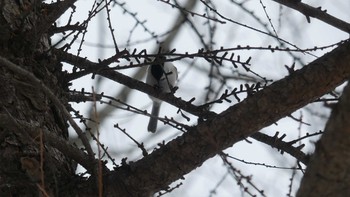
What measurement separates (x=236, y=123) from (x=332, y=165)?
61 centimetres

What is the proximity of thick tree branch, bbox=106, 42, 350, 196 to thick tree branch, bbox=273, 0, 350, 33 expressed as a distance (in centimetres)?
16

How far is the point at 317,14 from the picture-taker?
1.96m

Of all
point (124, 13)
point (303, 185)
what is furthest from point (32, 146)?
point (124, 13)

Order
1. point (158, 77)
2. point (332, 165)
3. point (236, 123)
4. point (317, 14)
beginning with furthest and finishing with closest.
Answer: point (158, 77) → point (317, 14) → point (236, 123) → point (332, 165)

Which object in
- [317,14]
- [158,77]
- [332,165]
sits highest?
[158,77]

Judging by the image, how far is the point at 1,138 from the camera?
1.87m

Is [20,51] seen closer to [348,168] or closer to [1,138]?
[1,138]

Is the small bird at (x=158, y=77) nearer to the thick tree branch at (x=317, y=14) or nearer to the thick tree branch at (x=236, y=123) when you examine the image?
the thick tree branch at (x=317, y=14)

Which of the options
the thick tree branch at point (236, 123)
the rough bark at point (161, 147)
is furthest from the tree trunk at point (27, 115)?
the thick tree branch at point (236, 123)

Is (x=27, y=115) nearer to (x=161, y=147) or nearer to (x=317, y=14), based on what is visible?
(x=161, y=147)

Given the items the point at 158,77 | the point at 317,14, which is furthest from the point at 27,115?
the point at 158,77

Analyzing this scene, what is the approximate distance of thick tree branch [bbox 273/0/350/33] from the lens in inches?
75.1

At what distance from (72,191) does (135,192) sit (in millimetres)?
192

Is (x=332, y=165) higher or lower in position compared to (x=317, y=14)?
lower
